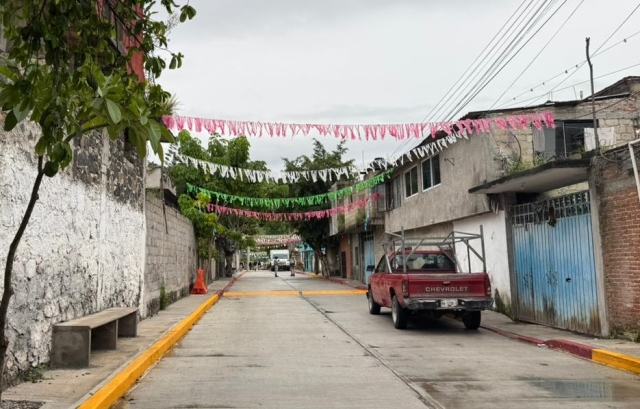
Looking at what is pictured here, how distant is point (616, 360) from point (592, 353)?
1.99 ft

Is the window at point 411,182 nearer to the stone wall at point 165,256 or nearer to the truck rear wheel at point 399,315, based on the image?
the stone wall at point 165,256

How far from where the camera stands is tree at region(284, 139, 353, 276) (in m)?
40.3

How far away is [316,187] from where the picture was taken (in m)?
40.6

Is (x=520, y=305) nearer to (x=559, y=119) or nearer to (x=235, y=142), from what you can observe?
(x=559, y=119)

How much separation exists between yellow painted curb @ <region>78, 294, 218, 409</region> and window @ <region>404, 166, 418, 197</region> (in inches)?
495

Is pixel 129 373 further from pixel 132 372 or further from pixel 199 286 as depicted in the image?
pixel 199 286

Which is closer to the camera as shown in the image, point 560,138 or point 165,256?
point 560,138

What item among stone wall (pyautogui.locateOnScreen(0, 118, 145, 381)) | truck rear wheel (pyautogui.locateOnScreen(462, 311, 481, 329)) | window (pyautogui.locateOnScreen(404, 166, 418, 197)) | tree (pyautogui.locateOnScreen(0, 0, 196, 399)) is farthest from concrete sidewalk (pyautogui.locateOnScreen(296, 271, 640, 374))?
window (pyautogui.locateOnScreen(404, 166, 418, 197))

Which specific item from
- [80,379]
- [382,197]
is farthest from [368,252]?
[80,379]

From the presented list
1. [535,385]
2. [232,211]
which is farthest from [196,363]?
[232,211]

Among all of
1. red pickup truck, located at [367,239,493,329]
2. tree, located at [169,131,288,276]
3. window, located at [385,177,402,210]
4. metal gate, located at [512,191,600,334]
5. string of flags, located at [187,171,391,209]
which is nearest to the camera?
metal gate, located at [512,191,600,334]

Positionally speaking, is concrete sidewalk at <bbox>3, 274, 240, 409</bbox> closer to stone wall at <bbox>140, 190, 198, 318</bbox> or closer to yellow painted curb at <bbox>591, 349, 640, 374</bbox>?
stone wall at <bbox>140, 190, 198, 318</bbox>

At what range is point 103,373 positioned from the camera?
289 inches

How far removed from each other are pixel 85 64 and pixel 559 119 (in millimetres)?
13367
